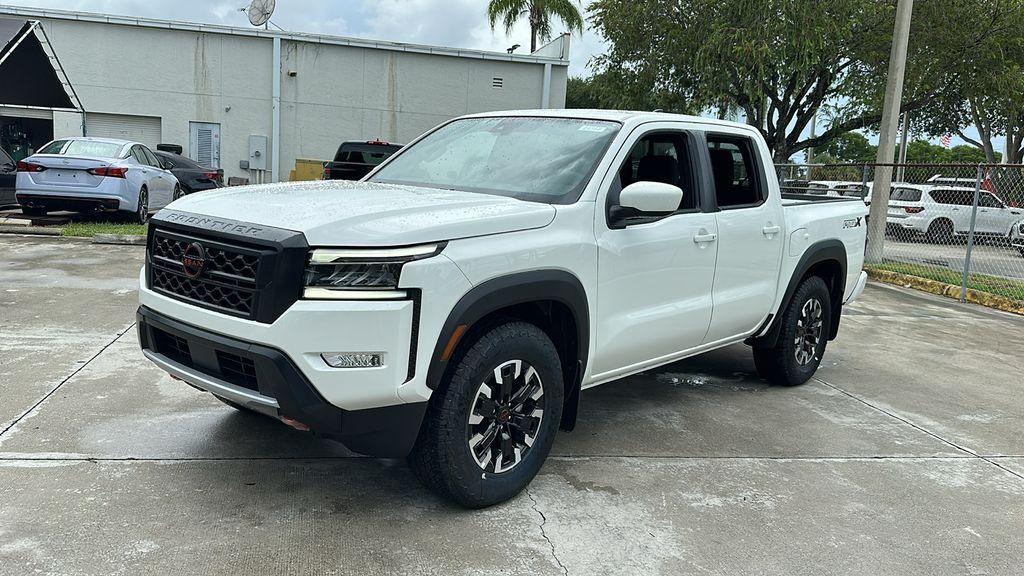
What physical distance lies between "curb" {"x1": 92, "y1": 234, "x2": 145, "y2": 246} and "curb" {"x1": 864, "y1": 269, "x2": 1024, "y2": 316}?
11719mm

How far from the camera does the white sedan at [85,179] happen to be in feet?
39.8

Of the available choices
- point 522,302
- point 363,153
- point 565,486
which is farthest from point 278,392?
point 363,153

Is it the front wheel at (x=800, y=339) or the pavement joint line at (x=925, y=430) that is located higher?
the front wheel at (x=800, y=339)

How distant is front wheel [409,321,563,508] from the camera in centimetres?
329

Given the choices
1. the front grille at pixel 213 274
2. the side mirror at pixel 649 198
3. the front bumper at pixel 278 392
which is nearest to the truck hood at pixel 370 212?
the front grille at pixel 213 274

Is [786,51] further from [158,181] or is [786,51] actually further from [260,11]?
[260,11]

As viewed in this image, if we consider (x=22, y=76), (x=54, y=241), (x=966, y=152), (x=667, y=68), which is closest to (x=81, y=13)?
(x=22, y=76)

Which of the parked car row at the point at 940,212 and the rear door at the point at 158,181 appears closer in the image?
the parked car row at the point at 940,212

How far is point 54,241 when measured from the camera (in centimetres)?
1145

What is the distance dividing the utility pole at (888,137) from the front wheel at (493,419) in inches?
452

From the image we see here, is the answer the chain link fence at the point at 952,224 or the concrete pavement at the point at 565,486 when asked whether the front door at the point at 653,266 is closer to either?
the concrete pavement at the point at 565,486

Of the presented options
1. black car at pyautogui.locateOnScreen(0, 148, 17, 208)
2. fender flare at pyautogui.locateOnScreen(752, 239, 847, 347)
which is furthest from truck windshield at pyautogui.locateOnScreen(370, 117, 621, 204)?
black car at pyautogui.locateOnScreen(0, 148, 17, 208)

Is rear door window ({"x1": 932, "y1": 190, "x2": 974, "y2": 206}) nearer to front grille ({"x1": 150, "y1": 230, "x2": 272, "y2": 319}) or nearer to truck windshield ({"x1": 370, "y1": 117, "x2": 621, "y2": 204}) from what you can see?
truck windshield ({"x1": 370, "y1": 117, "x2": 621, "y2": 204})

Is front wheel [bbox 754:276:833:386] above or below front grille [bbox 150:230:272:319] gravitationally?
below
